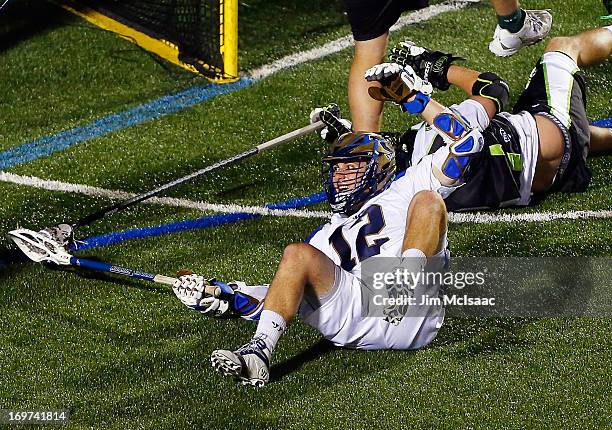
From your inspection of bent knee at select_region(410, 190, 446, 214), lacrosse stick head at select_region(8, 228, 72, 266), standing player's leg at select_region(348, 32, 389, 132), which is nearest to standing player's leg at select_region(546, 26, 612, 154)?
standing player's leg at select_region(348, 32, 389, 132)

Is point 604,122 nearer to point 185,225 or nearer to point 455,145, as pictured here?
point 455,145

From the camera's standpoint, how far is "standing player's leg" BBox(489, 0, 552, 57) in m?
7.09

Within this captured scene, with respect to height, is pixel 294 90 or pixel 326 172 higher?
pixel 326 172

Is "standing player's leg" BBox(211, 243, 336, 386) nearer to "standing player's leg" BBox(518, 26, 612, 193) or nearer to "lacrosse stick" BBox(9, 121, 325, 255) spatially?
"lacrosse stick" BBox(9, 121, 325, 255)

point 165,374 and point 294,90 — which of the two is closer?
point 165,374

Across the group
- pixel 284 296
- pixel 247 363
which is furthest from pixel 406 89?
pixel 247 363

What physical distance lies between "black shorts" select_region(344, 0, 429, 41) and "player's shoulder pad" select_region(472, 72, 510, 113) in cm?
75

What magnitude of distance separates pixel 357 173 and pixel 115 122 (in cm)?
295

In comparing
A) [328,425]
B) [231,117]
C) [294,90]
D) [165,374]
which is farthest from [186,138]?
[328,425]

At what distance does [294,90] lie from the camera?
902 cm

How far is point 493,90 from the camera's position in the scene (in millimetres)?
7031

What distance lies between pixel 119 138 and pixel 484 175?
2.80 meters

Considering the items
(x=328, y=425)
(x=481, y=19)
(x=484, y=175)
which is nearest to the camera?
(x=328, y=425)

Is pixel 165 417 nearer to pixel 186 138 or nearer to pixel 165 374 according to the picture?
pixel 165 374
